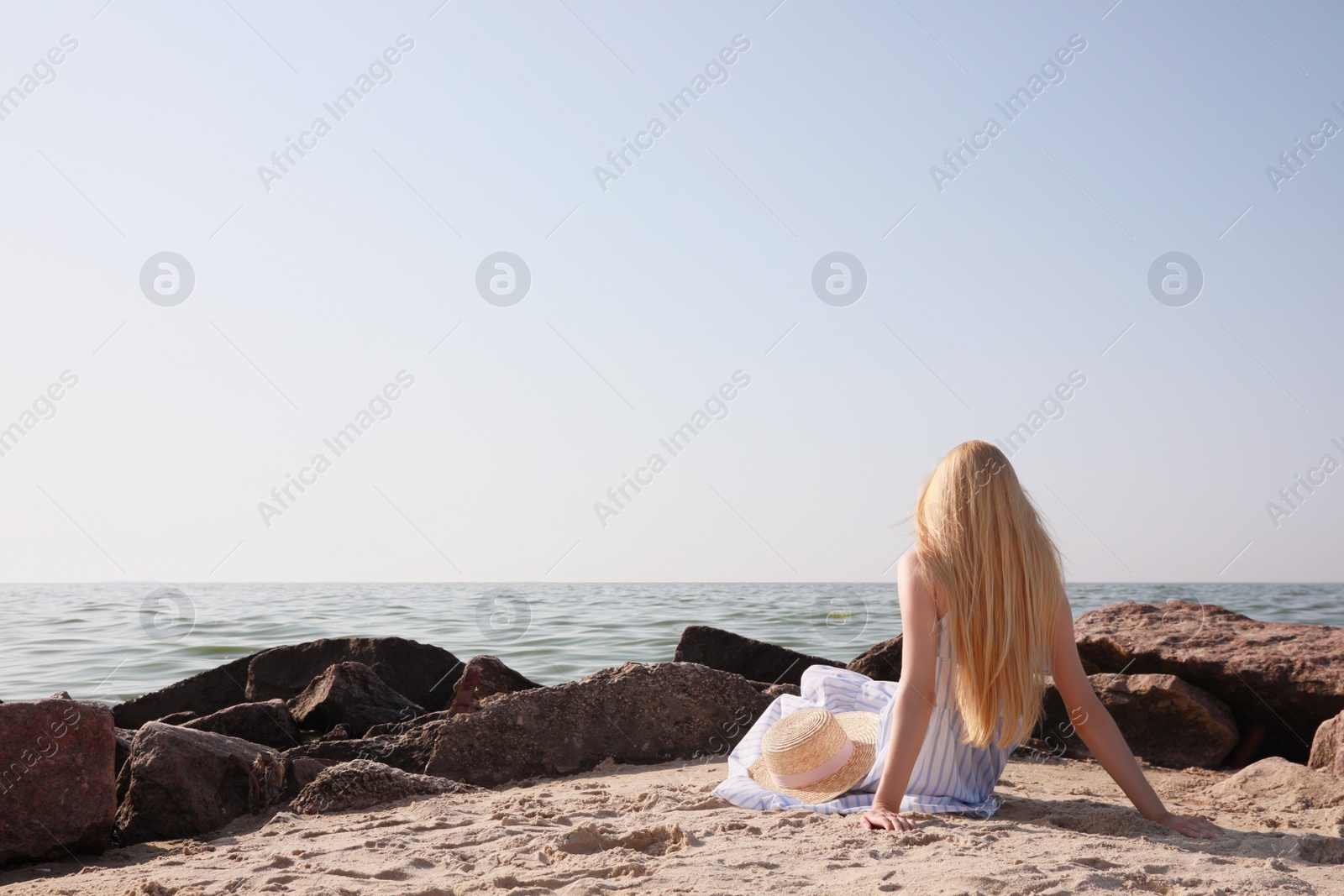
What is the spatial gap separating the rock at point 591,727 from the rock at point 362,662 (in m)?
2.66

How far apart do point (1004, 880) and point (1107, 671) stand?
3.72m

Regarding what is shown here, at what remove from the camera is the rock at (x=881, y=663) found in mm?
6414

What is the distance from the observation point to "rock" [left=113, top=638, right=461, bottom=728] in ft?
23.7

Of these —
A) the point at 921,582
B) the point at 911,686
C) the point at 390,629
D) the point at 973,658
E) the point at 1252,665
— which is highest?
the point at 921,582

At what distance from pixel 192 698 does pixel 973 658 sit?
256 inches

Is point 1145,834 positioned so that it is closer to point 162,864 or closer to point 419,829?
point 419,829

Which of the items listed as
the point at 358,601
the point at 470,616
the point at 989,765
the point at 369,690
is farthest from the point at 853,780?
the point at 358,601

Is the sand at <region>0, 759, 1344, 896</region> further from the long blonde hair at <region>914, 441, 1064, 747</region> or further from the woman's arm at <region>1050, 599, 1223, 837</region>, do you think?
the long blonde hair at <region>914, 441, 1064, 747</region>

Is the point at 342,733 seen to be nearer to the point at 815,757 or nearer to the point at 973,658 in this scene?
the point at 815,757

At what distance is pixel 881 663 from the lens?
646cm

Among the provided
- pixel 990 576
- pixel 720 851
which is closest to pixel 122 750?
pixel 720 851

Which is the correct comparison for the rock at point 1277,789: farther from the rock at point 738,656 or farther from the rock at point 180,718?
the rock at point 180,718

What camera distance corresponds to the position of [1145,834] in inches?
125

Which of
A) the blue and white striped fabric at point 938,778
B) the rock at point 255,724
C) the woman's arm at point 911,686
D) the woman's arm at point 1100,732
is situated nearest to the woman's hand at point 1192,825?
the woman's arm at point 1100,732
